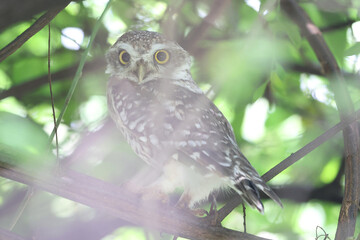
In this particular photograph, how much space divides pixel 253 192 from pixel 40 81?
1.33 meters

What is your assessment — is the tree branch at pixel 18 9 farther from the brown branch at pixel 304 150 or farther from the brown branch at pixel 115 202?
the brown branch at pixel 304 150

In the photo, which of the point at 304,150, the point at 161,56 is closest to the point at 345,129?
the point at 304,150

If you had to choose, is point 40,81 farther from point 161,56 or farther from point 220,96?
point 220,96

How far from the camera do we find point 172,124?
1.90m

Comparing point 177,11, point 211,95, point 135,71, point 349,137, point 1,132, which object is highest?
point 349,137

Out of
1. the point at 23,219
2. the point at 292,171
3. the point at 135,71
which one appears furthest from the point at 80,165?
the point at 292,171

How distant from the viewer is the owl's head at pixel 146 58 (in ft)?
7.25

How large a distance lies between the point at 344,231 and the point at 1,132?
1115 millimetres

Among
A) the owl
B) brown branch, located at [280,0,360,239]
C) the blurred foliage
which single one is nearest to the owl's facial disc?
the owl

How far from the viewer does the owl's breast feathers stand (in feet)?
5.48

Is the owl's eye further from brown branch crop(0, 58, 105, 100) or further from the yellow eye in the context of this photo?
brown branch crop(0, 58, 105, 100)

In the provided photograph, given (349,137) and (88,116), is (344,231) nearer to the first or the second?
(349,137)

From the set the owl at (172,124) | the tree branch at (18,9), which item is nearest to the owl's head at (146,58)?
the owl at (172,124)

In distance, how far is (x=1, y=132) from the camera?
131 centimetres
